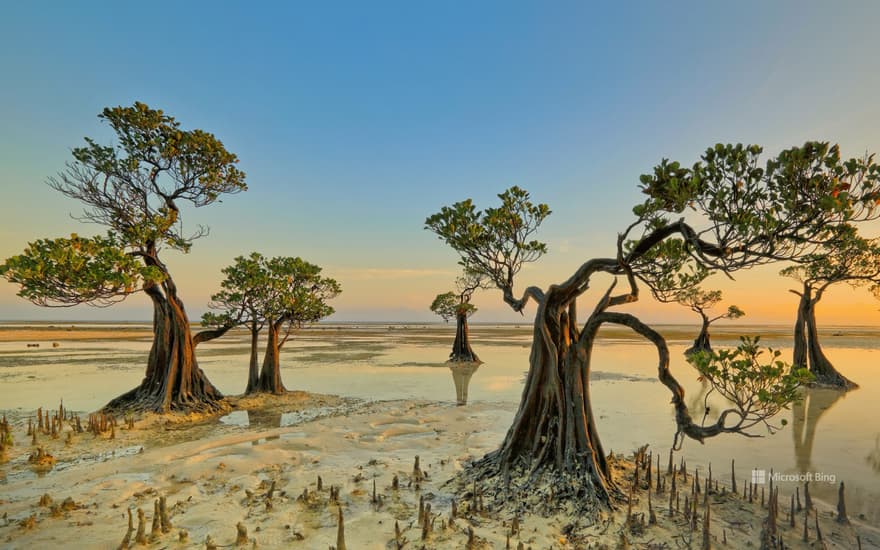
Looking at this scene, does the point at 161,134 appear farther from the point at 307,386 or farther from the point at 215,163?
the point at 307,386

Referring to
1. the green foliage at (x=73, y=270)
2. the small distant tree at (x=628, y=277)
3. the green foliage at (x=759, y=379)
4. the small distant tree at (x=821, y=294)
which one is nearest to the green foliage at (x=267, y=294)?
the green foliage at (x=73, y=270)

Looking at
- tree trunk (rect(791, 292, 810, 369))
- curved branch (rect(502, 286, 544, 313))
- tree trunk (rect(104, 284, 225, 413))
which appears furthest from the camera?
tree trunk (rect(791, 292, 810, 369))

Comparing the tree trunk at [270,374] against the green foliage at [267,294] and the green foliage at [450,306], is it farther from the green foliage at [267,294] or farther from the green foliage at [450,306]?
the green foliage at [450,306]

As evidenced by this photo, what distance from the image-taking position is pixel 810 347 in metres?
22.3

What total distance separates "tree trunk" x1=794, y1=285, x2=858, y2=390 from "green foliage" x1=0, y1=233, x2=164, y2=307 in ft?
103

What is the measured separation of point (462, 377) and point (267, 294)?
1271 cm

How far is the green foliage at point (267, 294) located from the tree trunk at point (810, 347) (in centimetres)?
2676

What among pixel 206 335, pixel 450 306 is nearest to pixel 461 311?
pixel 450 306

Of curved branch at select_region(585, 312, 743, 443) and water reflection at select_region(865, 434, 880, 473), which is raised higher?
curved branch at select_region(585, 312, 743, 443)

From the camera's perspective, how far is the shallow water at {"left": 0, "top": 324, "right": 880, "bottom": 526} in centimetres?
1072

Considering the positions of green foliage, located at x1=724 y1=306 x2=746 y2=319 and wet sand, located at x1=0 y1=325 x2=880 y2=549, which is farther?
green foliage, located at x1=724 y1=306 x2=746 y2=319

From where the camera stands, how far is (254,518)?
7004 millimetres

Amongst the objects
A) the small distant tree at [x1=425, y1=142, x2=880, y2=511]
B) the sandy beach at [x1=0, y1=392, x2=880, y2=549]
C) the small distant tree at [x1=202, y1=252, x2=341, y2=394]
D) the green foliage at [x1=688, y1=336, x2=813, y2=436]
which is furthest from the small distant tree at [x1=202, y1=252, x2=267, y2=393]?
the green foliage at [x1=688, y1=336, x2=813, y2=436]

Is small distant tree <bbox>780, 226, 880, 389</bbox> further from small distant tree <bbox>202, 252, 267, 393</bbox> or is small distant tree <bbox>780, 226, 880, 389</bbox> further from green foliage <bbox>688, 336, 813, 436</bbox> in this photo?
small distant tree <bbox>202, 252, 267, 393</bbox>
